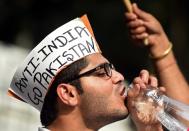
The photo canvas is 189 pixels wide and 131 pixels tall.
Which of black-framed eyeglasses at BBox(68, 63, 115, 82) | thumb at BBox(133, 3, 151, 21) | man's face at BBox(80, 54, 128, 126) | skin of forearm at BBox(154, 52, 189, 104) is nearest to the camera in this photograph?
man's face at BBox(80, 54, 128, 126)

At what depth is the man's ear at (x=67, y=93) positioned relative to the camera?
4.71 metres

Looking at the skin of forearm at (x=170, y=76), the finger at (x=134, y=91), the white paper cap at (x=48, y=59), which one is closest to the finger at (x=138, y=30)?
the skin of forearm at (x=170, y=76)

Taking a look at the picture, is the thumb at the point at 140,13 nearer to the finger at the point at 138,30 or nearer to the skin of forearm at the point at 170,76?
the finger at the point at 138,30

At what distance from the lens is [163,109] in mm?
4727

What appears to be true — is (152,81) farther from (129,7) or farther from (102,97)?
(129,7)

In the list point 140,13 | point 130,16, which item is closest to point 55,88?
point 130,16

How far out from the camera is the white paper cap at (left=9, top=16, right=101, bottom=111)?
4758mm

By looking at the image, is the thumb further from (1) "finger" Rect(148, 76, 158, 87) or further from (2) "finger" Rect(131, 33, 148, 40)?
(1) "finger" Rect(148, 76, 158, 87)

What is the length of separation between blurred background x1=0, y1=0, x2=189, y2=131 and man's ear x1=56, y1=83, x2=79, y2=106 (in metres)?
5.28

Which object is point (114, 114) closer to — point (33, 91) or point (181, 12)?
point (33, 91)

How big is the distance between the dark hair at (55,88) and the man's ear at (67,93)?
1.1 inches

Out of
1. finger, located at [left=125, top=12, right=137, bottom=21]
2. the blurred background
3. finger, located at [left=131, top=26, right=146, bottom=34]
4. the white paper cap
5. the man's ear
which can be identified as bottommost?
the man's ear

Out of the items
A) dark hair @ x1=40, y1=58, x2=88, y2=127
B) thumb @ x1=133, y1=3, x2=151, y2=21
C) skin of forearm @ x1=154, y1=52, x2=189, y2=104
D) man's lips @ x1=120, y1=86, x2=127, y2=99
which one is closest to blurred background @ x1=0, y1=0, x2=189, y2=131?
skin of forearm @ x1=154, y1=52, x2=189, y2=104

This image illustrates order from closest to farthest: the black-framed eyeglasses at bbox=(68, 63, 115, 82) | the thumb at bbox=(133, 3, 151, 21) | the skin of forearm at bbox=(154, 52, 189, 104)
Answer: the black-framed eyeglasses at bbox=(68, 63, 115, 82) → the thumb at bbox=(133, 3, 151, 21) → the skin of forearm at bbox=(154, 52, 189, 104)
